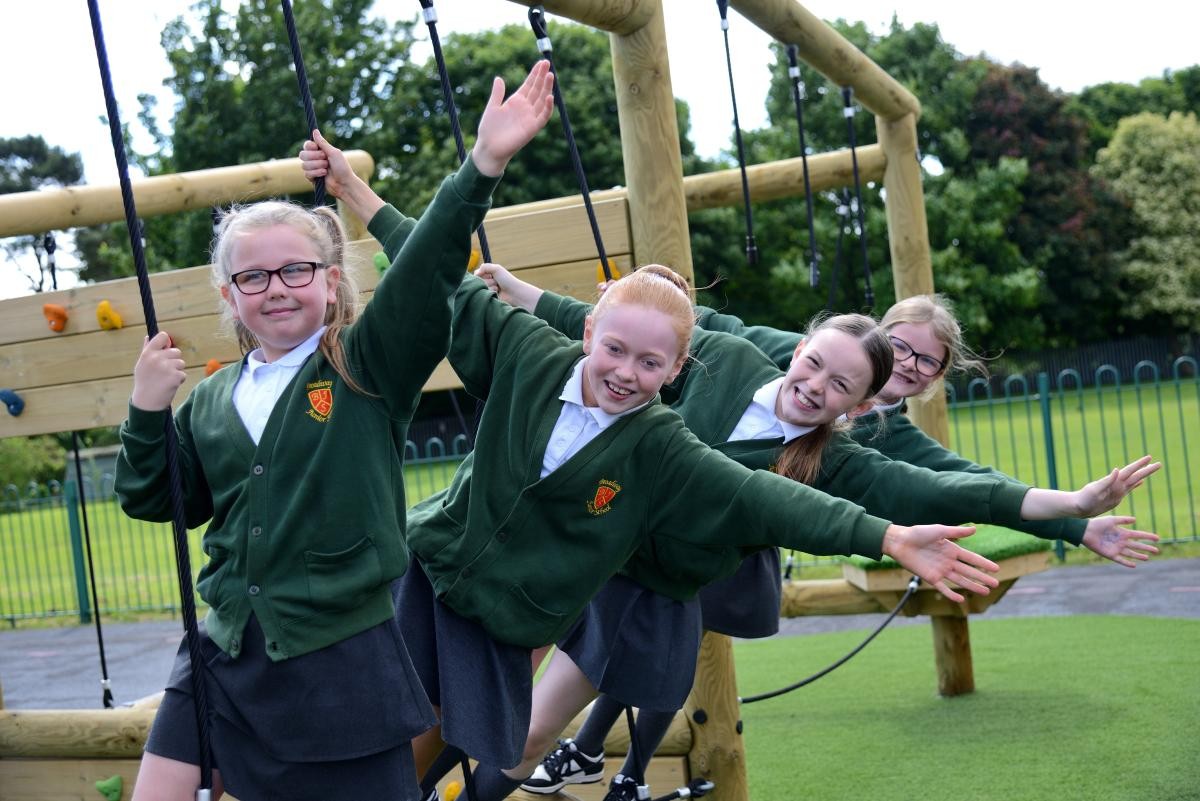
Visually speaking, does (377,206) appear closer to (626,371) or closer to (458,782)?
(626,371)

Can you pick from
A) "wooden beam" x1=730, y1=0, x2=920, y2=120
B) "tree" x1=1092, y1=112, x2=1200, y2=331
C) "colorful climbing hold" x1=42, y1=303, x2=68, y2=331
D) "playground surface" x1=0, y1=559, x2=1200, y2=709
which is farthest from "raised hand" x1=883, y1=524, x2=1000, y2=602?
"tree" x1=1092, y1=112, x2=1200, y2=331

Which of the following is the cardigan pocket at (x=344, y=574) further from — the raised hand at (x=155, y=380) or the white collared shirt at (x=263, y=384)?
the raised hand at (x=155, y=380)

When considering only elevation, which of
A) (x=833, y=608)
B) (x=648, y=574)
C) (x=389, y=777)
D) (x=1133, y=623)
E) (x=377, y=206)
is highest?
(x=377, y=206)

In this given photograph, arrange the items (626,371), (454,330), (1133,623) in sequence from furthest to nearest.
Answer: (1133,623) → (454,330) → (626,371)

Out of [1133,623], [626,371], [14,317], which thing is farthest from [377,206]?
[1133,623]

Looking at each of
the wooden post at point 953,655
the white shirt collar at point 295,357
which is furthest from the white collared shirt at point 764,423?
the wooden post at point 953,655

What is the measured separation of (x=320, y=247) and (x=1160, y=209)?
34.2 metres

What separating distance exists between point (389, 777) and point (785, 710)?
4356mm

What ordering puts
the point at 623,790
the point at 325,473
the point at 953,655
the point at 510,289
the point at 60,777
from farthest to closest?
1. the point at 953,655
2. the point at 60,777
3. the point at 623,790
4. the point at 510,289
5. the point at 325,473

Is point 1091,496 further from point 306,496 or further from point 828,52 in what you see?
point 828,52

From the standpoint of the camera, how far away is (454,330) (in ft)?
8.85

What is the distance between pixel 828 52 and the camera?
4988 mm

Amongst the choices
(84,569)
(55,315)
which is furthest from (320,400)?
(84,569)

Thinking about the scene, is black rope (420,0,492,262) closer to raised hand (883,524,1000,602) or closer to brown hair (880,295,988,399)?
raised hand (883,524,1000,602)
